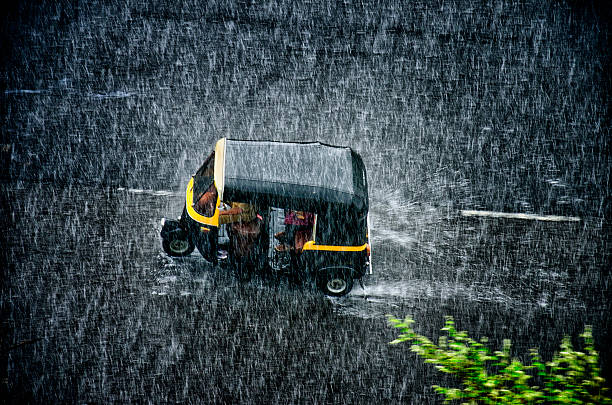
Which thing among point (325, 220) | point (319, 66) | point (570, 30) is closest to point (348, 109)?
point (319, 66)

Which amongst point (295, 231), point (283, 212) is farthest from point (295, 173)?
point (295, 231)

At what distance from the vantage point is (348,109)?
36.2 ft

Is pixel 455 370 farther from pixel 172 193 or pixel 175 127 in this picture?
pixel 175 127

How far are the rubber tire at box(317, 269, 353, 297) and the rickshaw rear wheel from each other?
6.80 feet

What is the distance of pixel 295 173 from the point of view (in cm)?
735

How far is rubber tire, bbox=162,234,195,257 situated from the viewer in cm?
810

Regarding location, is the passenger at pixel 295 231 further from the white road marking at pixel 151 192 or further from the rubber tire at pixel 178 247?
the white road marking at pixel 151 192

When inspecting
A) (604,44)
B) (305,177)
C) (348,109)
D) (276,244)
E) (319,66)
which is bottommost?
(276,244)

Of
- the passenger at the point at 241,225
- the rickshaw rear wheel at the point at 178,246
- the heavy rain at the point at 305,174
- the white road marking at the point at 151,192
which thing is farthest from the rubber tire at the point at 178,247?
the white road marking at the point at 151,192

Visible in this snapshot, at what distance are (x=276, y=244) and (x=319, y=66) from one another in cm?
562

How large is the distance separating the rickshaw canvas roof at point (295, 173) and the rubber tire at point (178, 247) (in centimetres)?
155

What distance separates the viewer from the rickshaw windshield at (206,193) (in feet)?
24.7

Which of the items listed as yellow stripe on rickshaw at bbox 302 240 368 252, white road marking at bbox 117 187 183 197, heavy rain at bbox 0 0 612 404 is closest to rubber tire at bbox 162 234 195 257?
heavy rain at bbox 0 0 612 404

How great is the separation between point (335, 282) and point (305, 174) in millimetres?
1620
